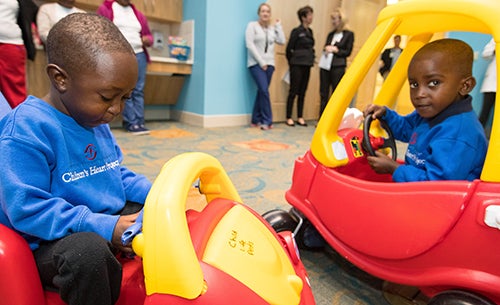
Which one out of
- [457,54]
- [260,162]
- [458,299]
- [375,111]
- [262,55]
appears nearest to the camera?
[458,299]

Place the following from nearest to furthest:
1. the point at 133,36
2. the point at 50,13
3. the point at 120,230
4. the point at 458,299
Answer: the point at 120,230 < the point at 458,299 < the point at 50,13 < the point at 133,36

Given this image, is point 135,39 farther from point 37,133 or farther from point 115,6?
point 37,133

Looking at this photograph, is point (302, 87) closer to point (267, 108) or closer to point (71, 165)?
point (267, 108)

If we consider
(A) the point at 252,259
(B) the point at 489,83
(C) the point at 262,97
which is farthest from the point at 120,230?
(B) the point at 489,83

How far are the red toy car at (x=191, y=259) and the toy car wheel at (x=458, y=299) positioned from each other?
0.27 metres

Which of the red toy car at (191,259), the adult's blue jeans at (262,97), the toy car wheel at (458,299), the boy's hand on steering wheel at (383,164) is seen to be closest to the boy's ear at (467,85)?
the boy's hand on steering wheel at (383,164)

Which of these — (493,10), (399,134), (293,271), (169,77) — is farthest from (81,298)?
(169,77)

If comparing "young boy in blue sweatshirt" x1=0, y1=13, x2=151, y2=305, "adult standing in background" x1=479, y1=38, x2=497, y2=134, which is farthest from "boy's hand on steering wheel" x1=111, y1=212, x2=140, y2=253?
"adult standing in background" x1=479, y1=38, x2=497, y2=134

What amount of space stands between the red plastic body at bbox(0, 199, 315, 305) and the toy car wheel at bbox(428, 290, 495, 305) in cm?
27

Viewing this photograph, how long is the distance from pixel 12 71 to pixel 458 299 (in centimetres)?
231

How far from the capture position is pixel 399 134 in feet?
3.30

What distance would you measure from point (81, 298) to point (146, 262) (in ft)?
0.46

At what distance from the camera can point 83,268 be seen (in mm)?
424

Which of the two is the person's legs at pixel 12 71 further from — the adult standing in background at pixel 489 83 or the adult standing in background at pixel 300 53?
the adult standing in background at pixel 489 83
